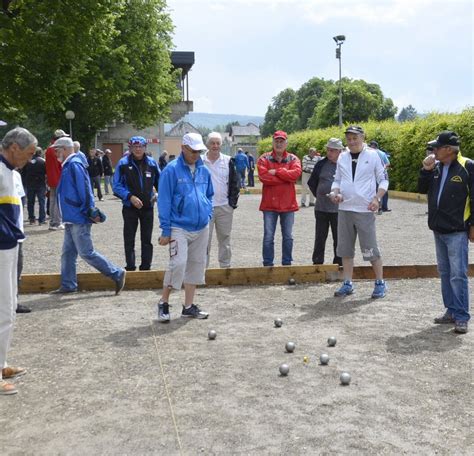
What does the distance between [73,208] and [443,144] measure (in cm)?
439

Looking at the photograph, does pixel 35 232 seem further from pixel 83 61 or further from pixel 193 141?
pixel 83 61

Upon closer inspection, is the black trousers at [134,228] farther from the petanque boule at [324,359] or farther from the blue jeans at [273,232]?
the petanque boule at [324,359]

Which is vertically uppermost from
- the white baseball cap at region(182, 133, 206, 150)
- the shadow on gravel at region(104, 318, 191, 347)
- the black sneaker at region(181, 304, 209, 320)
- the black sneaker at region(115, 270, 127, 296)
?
the white baseball cap at region(182, 133, 206, 150)

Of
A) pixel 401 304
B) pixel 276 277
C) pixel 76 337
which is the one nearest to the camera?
pixel 76 337

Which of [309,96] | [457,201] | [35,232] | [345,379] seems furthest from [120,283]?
[309,96]

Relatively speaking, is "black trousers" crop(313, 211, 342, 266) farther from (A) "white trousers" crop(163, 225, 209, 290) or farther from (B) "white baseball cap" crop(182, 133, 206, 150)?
(B) "white baseball cap" crop(182, 133, 206, 150)

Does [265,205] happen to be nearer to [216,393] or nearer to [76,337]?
[76,337]

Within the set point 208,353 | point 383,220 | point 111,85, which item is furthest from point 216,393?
point 111,85

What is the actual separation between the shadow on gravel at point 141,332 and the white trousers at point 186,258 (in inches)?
15.4

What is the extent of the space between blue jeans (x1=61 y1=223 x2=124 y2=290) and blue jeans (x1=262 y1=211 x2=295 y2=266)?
7.02 feet

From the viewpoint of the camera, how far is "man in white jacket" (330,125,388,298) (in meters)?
7.93

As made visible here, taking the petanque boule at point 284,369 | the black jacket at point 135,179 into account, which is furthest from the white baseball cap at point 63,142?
the petanque boule at point 284,369

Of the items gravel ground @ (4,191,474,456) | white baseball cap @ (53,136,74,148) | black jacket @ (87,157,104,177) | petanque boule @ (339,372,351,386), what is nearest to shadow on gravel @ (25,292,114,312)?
gravel ground @ (4,191,474,456)

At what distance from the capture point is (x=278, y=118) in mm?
144250
